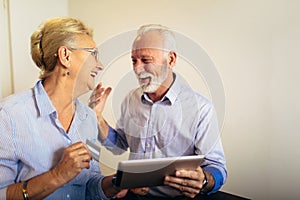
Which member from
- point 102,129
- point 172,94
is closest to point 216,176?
point 172,94

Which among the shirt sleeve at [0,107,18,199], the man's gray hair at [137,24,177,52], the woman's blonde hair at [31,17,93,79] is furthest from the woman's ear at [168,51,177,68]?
the shirt sleeve at [0,107,18,199]

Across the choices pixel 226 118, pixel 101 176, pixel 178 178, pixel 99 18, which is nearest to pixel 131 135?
pixel 101 176

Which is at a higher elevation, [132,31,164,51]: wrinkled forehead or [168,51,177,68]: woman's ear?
[132,31,164,51]: wrinkled forehead

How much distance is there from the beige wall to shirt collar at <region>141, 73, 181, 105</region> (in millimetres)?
215

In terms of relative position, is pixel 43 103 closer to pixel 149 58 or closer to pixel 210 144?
pixel 149 58

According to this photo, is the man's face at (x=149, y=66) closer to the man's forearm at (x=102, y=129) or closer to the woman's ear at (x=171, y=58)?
the woman's ear at (x=171, y=58)

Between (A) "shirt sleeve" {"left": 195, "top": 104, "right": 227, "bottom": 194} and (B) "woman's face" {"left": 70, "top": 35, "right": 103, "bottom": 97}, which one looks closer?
(B) "woman's face" {"left": 70, "top": 35, "right": 103, "bottom": 97}

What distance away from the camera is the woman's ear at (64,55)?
985 millimetres

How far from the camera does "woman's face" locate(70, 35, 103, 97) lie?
1001 millimetres

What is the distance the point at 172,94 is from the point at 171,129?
136 mm

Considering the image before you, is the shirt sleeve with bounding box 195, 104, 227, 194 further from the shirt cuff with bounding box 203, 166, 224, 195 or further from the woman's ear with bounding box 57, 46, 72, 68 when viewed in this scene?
the woman's ear with bounding box 57, 46, 72, 68

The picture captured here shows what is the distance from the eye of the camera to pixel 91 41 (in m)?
1.04

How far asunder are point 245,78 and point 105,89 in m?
0.75

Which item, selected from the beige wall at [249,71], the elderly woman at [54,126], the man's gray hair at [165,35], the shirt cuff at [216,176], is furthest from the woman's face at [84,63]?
the shirt cuff at [216,176]
